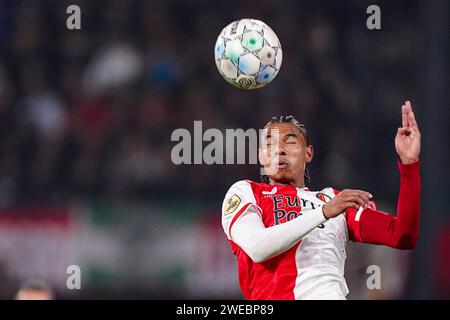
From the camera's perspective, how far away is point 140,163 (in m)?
10.6

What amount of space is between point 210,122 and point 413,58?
2.32 m

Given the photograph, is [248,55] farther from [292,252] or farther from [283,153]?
[292,252]

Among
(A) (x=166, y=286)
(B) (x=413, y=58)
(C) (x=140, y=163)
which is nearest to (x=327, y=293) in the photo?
(A) (x=166, y=286)

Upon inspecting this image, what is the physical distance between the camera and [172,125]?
10.6m

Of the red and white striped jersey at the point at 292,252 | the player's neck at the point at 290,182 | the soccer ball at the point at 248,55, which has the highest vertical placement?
the soccer ball at the point at 248,55

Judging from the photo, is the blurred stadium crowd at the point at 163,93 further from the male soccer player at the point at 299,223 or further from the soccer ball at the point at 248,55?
the male soccer player at the point at 299,223

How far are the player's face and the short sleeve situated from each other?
7.7 inches

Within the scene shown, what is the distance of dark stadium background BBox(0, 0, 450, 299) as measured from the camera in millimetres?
9914

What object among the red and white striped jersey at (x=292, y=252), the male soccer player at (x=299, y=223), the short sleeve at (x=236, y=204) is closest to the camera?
the male soccer player at (x=299, y=223)

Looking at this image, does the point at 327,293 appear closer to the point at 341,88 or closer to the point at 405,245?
the point at 405,245

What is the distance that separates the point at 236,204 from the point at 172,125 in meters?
5.02

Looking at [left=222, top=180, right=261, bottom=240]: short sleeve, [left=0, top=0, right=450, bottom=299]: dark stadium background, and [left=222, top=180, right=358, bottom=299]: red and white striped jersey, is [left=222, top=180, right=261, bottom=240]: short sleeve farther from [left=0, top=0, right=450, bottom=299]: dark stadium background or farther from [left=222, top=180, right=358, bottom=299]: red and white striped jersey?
[left=0, top=0, right=450, bottom=299]: dark stadium background

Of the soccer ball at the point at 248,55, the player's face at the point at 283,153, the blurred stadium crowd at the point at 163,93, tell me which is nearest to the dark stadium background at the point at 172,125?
the blurred stadium crowd at the point at 163,93

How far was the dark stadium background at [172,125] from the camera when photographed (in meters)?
9.91
